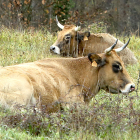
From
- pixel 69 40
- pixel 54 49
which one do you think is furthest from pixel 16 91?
pixel 69 40

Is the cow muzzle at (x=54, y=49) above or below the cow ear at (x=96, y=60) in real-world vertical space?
below

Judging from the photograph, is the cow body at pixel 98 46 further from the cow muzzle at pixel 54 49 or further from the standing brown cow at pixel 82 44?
the cow muzzle at pixel 54 49

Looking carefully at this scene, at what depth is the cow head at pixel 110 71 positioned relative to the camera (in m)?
7.52

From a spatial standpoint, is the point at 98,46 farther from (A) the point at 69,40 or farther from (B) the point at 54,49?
(B) the point at 54,49

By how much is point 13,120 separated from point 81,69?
2903 millimetres

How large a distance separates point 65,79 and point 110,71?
99cm

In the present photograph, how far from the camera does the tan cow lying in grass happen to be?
639 cm

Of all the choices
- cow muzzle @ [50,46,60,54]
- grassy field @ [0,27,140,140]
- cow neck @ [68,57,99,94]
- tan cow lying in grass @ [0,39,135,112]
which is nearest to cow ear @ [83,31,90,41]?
cow muzzle @ [50,46,60,54]

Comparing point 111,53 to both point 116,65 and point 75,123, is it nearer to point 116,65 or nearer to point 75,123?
point 116,65

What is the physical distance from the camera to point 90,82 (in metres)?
7.70

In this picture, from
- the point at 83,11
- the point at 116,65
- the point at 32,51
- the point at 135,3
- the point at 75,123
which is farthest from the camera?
the point at 135,3

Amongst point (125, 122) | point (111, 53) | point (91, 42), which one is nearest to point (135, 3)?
point (91, 42)

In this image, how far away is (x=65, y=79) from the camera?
24.1 ft

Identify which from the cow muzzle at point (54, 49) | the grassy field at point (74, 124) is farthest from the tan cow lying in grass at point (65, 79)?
the cow muzzle at point (54, 49)
